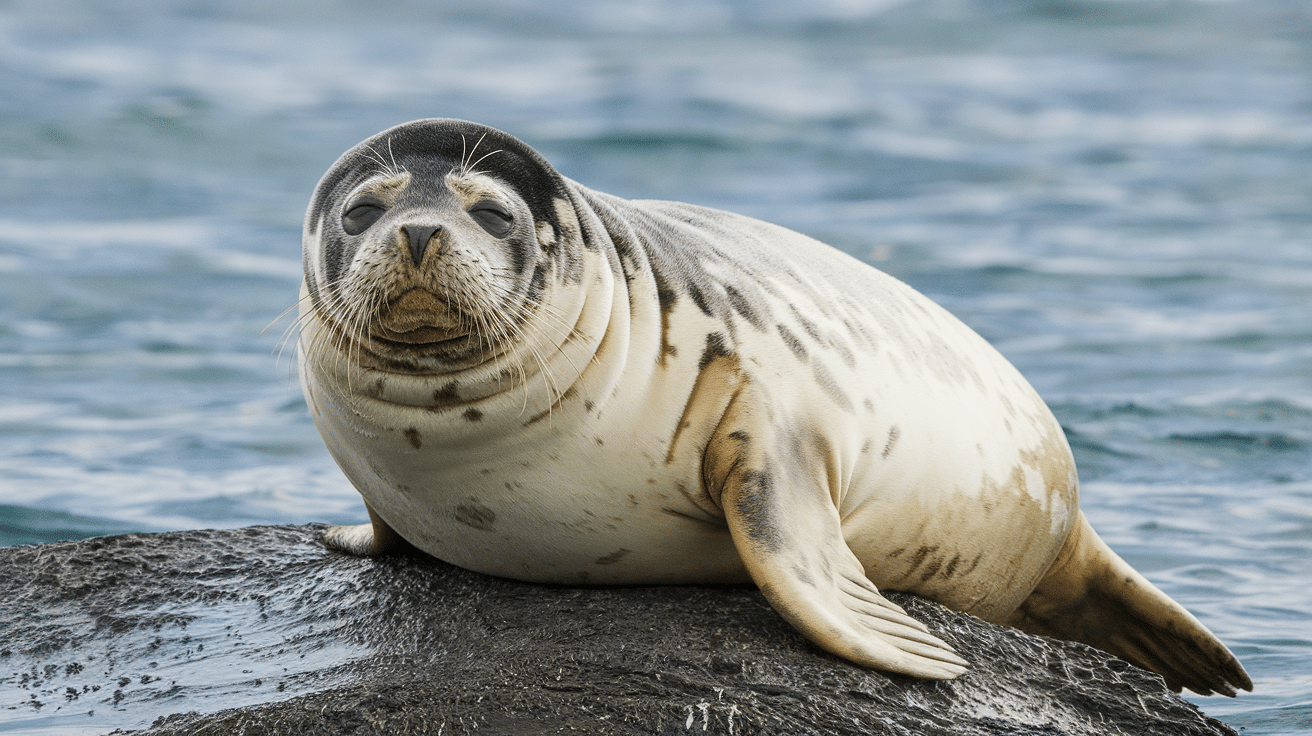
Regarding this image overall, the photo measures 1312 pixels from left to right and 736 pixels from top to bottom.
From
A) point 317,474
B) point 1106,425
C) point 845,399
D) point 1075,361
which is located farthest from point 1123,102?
point 845,399

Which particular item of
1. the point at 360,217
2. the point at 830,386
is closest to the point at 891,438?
the point at 830,386

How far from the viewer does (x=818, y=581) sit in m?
3.67

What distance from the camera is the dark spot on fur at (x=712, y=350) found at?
13.2 feet

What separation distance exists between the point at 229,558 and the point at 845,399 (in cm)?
204

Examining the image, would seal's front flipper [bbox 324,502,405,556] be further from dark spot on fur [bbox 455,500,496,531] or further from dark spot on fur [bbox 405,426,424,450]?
dark spot on fur [bbox 405,426,424,450]

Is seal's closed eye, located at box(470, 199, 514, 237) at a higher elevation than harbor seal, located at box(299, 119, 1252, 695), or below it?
higher

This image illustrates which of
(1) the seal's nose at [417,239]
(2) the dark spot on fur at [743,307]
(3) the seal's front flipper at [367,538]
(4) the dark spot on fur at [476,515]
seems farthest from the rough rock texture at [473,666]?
(1) the seal's nose at [417,239]

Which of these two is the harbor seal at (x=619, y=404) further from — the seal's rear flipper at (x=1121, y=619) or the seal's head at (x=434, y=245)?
the seal's rear flipper at (x=1121, y=619)

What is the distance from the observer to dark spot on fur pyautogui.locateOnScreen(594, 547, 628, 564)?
13.1 feet

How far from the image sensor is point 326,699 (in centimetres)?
343

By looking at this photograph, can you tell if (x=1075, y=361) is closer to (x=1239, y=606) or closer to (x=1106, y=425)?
(x=1106, y=425)

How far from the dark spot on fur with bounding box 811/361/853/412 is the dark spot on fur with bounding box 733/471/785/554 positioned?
407 mm

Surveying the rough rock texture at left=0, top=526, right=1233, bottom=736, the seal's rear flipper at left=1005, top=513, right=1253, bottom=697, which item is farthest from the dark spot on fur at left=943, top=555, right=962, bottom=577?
the seal's rear flipper at left=1005, top=513, right=1253, bottom=697

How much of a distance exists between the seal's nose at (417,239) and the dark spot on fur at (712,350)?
2.78 feet
